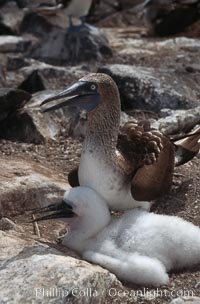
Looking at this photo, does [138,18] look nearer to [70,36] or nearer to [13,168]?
[70,36]

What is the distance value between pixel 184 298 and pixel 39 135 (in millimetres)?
3290

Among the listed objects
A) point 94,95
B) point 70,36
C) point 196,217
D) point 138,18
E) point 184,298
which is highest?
point 94,95

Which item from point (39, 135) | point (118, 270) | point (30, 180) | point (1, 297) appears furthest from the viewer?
point (39, 135)

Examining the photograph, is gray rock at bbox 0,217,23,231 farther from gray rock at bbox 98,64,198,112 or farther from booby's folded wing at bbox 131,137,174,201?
gray rock at bbox 98,64,198,112

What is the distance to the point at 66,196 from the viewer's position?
4590mm

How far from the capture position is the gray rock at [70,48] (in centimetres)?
1048

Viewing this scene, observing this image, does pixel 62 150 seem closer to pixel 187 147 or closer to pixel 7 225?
pixel 187 147

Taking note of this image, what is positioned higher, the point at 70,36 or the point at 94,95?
the point at 94,95

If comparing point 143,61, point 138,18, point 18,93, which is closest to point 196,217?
point 18,93

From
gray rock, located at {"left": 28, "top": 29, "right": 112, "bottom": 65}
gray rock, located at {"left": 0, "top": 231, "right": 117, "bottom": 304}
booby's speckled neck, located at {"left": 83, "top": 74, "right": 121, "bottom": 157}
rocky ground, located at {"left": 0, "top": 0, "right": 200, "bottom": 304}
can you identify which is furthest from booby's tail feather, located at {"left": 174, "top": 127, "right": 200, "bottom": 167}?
gray rock, located at {"left": 28, "top": 29, "right": 112, "bottom": 65}

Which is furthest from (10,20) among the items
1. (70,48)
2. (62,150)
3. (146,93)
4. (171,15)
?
→ (62,150)

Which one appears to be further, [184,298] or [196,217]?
[196,217]

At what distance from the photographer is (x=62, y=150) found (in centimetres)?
668

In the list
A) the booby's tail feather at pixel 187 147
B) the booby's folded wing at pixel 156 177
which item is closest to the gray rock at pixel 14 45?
the booby's tail feather at pixel 187 147
